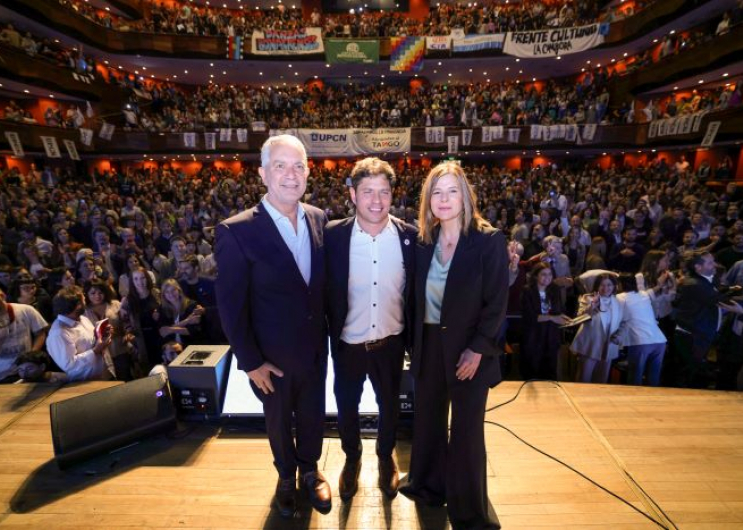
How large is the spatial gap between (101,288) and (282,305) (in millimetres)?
2505

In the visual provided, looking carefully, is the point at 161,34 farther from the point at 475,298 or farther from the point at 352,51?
the point at 475,298

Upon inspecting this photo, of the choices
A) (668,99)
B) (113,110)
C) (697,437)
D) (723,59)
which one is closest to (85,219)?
(697,437)

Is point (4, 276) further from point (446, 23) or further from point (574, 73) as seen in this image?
point (574, 73)

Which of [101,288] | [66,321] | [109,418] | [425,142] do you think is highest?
[425,142]

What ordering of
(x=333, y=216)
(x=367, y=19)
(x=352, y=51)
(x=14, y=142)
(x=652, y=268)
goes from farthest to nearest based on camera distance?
(x=367, y=19)
(x=352, y=51)
(x=14, y=142)
(x=333, y=216)
(x=652, y=268)

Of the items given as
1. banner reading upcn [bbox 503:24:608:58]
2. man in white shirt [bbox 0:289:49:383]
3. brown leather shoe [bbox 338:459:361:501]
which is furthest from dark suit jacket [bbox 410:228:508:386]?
banner reading upcn [bbox 503:24:608:58]

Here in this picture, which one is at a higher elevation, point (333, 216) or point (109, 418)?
point (333, 216)

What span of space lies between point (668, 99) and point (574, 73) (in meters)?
4.98

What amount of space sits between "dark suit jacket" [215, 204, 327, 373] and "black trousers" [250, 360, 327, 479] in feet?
0.34

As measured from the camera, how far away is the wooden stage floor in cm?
204

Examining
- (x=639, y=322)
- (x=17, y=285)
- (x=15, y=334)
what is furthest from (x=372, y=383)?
(x=17, y=285)

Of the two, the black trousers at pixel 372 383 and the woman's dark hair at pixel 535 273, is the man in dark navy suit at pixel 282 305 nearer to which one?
the black trousers at pixel 372 383

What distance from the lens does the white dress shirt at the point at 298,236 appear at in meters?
1.93

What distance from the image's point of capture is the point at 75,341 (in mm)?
3043
